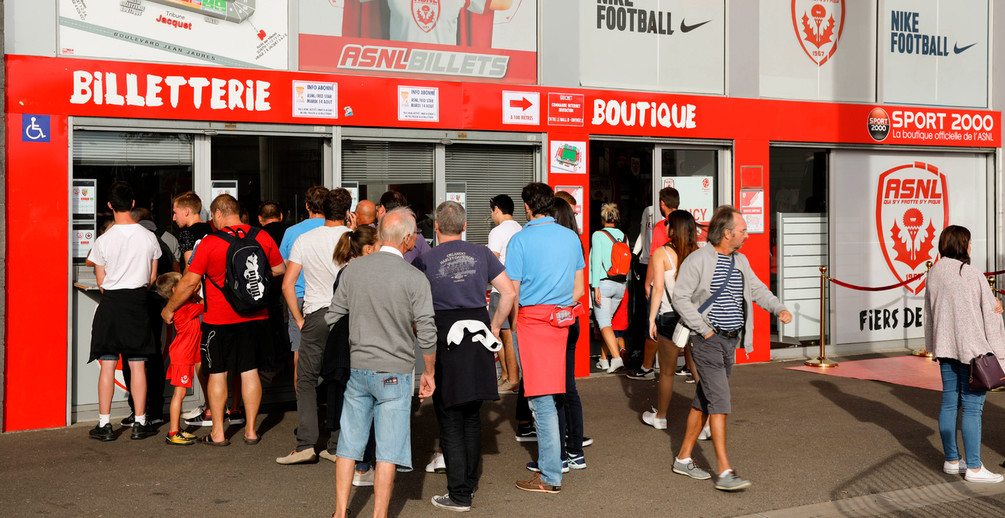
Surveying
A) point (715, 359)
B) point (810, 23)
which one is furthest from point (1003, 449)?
point (810, 23)

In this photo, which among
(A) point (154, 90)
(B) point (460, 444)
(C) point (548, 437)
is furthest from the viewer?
(A) point (154, 90)

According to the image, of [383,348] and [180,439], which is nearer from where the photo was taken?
[383,348]

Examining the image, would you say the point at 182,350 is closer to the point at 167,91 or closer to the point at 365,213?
the point at 365,213

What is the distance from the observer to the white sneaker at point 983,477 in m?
6.55

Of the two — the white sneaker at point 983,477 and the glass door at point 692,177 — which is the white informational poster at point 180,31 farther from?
the white sneaker at point 983,477

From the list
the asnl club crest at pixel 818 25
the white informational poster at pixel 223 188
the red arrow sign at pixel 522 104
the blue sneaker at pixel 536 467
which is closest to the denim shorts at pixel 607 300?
the red arrow sign at pixel 522 104

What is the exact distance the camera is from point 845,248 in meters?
12.3

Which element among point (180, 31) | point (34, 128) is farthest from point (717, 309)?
point (34, 128)

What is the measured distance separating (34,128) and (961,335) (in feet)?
23.0

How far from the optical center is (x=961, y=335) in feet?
21.5

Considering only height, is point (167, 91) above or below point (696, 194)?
above

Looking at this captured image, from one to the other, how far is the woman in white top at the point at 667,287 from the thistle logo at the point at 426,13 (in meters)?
3.36

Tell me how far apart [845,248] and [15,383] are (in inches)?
358

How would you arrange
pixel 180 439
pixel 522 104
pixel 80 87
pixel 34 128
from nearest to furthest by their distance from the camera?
pixel 180 439, pixel 34 128, pixel 80 87, pixel 522 104
